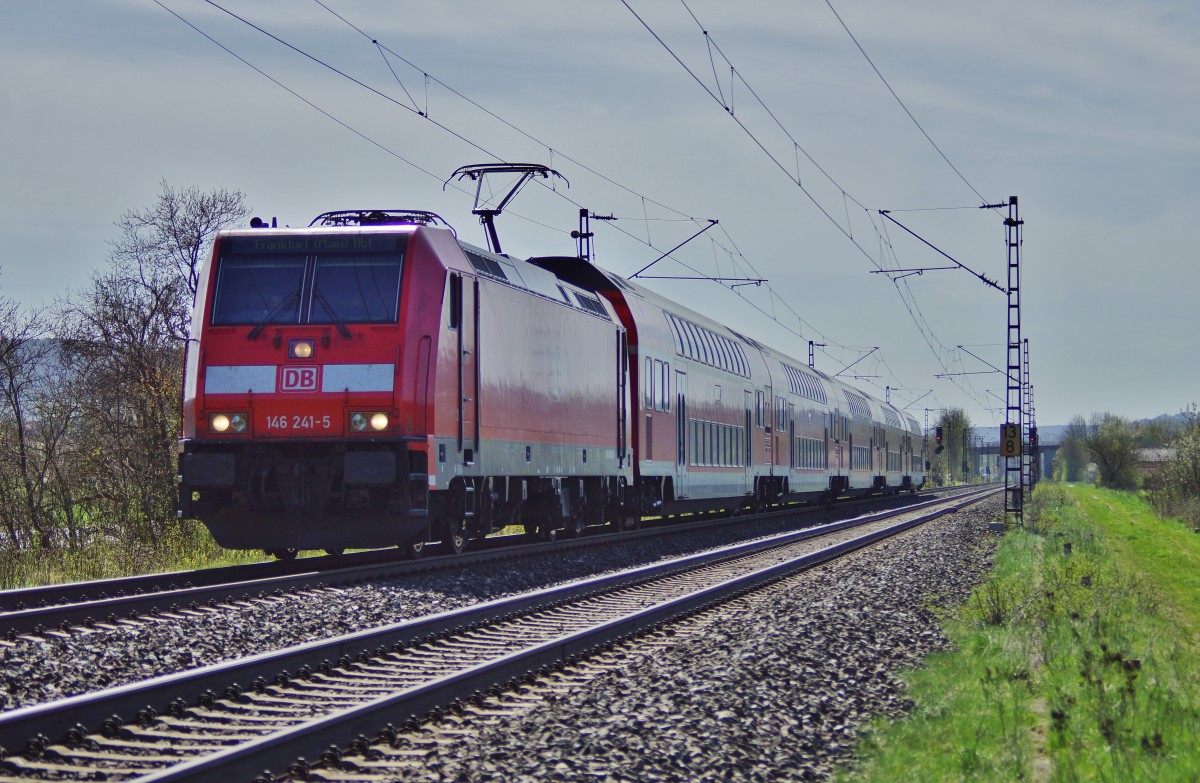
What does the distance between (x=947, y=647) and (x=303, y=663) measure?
472 cm

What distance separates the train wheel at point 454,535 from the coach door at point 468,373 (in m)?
1.01

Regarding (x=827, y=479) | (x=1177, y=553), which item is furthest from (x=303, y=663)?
(x=827, y=479)

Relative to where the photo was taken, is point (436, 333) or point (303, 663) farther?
point (436, 333)

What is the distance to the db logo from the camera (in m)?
13.3

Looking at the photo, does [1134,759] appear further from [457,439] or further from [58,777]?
[457,439]

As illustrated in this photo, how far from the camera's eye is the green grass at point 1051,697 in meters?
5.70

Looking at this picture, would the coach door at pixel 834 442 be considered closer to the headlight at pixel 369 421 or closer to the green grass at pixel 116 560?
the green grass at pixel 116 560

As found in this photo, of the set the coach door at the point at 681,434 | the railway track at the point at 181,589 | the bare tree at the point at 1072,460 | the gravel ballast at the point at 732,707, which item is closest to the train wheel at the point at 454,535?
the railway track at the point at 181,589

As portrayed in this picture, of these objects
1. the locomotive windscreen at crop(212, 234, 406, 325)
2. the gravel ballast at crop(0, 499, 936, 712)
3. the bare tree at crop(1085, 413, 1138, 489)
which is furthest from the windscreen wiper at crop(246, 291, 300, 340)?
the bare tree at crop(1085, 413, 1138, 489)

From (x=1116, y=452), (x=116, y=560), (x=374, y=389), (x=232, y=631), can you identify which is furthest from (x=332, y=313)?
(x=1116, y=452)

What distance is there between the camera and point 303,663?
7.55 meters

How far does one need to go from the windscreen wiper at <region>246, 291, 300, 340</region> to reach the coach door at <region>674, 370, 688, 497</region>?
11628 millimetres

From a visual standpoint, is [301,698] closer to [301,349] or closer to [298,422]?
[298,422]

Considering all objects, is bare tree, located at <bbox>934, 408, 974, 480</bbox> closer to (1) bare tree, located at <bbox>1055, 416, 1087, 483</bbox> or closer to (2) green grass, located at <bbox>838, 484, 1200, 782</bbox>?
(1) bare tree, located at <bbox>1055, 416, 1087, 483</bbox>
